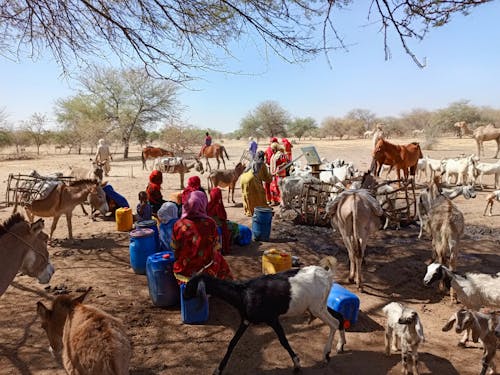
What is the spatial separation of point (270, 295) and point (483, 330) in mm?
2047

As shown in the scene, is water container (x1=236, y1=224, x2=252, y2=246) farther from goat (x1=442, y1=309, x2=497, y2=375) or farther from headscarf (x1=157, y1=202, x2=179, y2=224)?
goat (x1=442, y1=309, x2=497, y2=375)

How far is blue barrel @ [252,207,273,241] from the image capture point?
7340mm

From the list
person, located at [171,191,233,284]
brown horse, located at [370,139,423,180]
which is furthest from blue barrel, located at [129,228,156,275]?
brown horse, located at [370,139,423,180]

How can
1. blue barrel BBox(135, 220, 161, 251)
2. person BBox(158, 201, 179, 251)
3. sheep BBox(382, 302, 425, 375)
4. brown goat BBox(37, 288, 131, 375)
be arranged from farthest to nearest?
blue barrel BBox(135, 220, 161, 251) → person BBox(158, 201, 179, 251) → sheep BBox(382, 302, 425, 375) → brown goat BBox(37, 288, 131, 375)

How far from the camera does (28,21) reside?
489 cm

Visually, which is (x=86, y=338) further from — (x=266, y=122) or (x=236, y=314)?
(x=266, y=122)

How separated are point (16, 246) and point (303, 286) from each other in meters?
2.83

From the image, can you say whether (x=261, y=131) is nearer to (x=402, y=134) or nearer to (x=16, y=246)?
(x=402, y=134)

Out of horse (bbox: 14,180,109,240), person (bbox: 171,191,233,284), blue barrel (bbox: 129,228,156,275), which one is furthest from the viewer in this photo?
horse (bbox: 14,180,109,240)

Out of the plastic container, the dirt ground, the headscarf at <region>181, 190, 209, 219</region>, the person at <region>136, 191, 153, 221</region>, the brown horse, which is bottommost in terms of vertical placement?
the dirt ground

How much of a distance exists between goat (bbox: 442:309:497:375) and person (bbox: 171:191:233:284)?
2.63 m


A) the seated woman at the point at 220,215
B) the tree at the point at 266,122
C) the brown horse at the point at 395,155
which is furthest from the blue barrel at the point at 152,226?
the tree at the point at 266,122

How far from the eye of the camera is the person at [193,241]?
13.4 ft

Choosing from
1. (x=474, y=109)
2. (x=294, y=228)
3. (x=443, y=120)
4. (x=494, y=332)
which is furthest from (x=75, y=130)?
(x=474, y=109)
